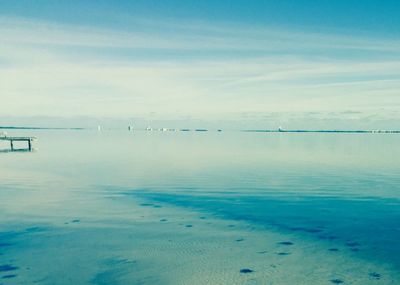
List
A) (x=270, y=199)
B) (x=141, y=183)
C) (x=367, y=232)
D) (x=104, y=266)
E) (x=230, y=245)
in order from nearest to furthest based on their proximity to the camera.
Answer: (x=104, y=266), (x=230, y=245), (x=367, y=232), (x=270, y=199), (x=141, y=183)

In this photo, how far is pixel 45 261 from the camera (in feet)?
50.3

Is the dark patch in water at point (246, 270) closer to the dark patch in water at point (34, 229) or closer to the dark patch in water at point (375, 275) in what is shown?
the dark patch in water at point (375, 275)


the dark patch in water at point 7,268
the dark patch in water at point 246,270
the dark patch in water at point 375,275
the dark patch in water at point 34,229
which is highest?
the dark patch in water at point 34,229

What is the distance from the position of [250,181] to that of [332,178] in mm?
8321

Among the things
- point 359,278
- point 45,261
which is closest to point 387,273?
point 359,278

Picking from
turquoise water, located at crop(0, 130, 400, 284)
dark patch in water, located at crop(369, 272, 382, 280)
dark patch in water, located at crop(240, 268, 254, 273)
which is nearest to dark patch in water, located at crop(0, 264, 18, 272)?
turquoise water, located at crop(0, 130, 400, 284)

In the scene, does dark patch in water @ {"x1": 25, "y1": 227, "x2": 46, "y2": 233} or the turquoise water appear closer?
the turquoise water

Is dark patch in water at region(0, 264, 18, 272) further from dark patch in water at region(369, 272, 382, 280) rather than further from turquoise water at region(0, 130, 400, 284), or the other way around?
dark patch in water at region(369, 272, 382, 280)

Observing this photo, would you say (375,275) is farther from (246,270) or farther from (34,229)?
(34,229)

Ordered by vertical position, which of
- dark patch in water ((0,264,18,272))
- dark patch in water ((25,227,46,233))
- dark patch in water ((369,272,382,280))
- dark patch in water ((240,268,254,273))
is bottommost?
dark patch in water ((369,272,382,280))

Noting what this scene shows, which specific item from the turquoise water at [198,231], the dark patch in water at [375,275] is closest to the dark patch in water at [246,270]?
the turquoise water at [198,231]

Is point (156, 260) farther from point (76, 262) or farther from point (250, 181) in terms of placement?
point (250, 181)

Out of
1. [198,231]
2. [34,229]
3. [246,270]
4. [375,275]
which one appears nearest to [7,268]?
[34,229]

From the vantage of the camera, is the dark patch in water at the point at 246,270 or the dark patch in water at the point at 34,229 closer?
the dark patch in water at the point at 246,270
